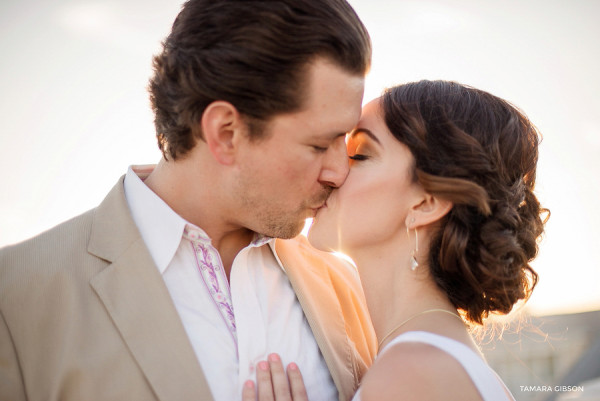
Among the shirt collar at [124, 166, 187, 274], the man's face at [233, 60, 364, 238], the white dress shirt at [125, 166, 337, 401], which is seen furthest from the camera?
the man's face at [233, 60, 364, 238]

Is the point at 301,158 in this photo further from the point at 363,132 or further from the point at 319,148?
the point at 363,132

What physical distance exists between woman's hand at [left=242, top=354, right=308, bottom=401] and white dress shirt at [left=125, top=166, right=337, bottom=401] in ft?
0.18

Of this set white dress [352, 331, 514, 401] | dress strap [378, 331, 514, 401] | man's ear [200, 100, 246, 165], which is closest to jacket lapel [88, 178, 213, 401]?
man's ear [200, 100, 246, 165]

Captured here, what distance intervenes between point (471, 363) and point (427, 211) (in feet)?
2.37

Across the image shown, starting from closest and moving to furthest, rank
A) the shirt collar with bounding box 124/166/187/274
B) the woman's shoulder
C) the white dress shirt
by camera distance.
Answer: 1. the woman's shoulder
2. the white dress shirt
3. the shirt collar with bounding box 124/166/187/274

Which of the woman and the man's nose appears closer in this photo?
the woman

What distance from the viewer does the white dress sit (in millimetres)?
2338

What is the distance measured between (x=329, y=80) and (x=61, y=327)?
1574 millimetres

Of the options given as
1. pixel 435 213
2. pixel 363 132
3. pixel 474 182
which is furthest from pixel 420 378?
pixel 363 132

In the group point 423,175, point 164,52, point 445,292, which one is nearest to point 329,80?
point 423,175

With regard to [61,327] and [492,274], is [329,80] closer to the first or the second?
[492,274]

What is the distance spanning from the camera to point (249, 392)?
2.48 m

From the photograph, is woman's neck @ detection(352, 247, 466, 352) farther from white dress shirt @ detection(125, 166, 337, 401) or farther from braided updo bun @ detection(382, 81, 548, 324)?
white dress shirt @ detection(125, 166, 337, 401)

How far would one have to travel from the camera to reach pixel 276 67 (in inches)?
113
